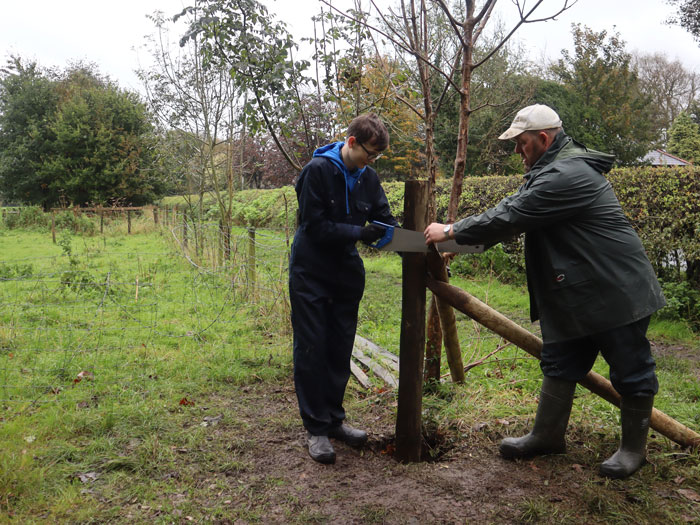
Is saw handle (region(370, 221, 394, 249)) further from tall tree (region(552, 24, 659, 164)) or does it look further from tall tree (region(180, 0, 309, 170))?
tall tree (region(552, 24, 659, 164))

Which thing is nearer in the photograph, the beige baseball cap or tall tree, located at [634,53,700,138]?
the beige baseball cap

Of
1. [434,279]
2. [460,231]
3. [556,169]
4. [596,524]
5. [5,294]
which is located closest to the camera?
[596,524]

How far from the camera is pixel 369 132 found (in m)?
2.95

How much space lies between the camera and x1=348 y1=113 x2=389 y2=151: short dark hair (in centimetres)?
296

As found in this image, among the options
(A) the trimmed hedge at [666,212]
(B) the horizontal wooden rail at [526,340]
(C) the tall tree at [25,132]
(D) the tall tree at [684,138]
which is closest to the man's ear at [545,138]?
(B) the horizontal wooden rail at [526,340]

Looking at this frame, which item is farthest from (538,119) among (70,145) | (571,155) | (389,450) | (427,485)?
(70,145)

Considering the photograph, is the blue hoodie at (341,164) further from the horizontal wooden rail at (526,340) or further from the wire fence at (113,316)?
the wire fence at (113,316)

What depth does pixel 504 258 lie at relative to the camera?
9.14 metres

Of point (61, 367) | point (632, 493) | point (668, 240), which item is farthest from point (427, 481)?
point (668, 240)

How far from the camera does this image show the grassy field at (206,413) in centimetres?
262

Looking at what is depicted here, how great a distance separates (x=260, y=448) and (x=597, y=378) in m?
2.10

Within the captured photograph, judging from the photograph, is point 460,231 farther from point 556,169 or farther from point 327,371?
point 327,371

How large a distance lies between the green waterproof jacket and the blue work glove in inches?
21.4

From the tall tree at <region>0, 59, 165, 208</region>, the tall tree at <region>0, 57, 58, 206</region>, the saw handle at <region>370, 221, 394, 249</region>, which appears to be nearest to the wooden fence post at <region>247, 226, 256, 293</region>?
the saw handle at <region>370, 221, 394, 249</region>
